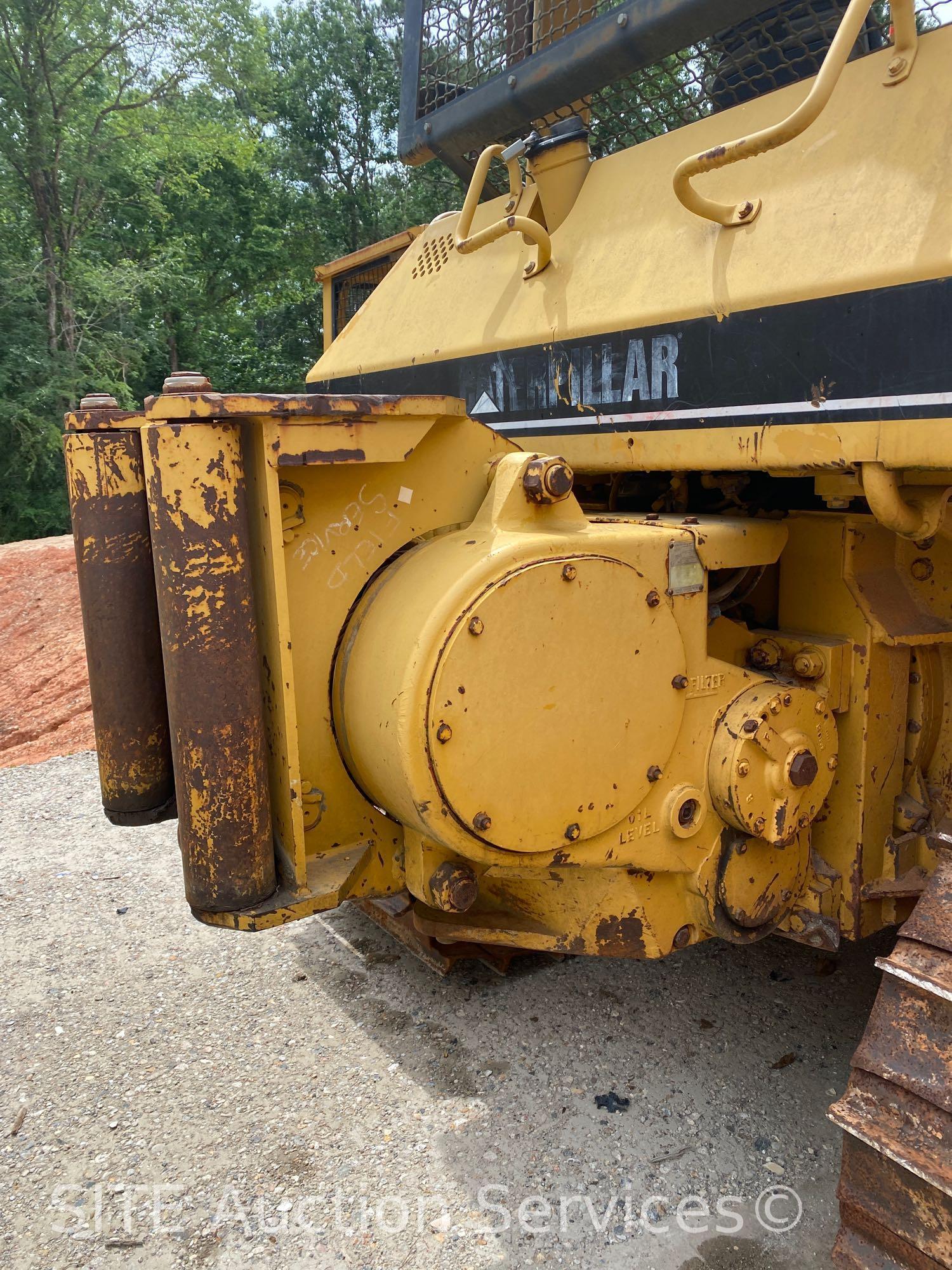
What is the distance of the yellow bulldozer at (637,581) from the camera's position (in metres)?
1.84

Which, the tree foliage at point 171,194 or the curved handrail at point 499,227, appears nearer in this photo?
the curved handrail at point 499,227

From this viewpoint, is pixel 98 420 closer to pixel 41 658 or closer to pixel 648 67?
pixel 648 67

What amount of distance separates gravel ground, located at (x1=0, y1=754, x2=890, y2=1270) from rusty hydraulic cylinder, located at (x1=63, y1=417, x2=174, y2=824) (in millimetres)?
898

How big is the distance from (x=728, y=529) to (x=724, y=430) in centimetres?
22

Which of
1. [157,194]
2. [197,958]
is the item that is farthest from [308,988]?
[157,194]

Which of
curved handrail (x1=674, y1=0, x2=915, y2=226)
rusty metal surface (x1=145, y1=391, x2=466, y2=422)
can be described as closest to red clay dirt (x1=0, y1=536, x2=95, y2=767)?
rusty metal surface (x1=145, y1=391, x2=466, y2=422)

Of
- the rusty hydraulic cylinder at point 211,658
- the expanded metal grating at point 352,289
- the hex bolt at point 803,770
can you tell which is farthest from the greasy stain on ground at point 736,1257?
the expanded metal grating at point 352,289

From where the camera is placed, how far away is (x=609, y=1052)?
2766 millimetres

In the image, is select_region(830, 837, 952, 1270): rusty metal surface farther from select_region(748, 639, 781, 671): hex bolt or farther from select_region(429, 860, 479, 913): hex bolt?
select_region(429, 860, 479, 913): hex bolt

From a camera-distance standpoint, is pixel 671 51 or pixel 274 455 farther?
pixel 671 51

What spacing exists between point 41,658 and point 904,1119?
23.7 ft

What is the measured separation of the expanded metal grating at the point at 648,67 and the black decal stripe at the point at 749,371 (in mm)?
676

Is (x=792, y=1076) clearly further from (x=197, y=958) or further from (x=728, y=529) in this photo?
(x=197, y=958)

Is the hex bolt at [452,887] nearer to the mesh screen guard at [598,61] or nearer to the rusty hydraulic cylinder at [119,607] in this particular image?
Result: the rusty hydraulic cylinder at [119,607]
